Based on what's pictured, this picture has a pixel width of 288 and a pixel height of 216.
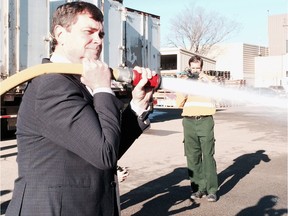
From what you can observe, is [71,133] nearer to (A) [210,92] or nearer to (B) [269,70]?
(A) [210,92]

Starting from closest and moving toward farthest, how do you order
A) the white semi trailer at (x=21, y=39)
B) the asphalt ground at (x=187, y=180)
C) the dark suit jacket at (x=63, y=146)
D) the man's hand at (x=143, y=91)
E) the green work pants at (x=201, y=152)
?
1. the dark suit jacket at (x=63, y=146)
2. the man's hand at (x=143, y=91)
3. the asphalt ground at (x=187, y=180)
4. the green work pants at (x=201, y=152)
5. the white semi trailer at (x=21, y=39)

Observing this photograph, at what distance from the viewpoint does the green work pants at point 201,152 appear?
543 centimetres

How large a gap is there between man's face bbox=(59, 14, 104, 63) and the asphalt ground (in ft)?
7.77

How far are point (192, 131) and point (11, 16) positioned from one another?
6127 millimetres

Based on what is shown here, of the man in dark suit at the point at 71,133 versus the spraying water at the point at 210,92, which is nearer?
the man in dark suit at the point at 71,133

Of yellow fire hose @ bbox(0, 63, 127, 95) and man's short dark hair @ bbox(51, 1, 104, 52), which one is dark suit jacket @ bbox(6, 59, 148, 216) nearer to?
yellow fire hose @ bbox(0, 63, 127, 95)

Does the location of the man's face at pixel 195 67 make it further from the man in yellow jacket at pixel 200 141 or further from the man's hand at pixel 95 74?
the man's hand at pixel 95 74

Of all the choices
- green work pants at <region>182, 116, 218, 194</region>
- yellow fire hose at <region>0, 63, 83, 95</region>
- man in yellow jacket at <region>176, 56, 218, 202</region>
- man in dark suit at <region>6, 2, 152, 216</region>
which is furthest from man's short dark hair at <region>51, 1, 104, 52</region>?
green work pants at <region>182, 116, 218, 194</region>

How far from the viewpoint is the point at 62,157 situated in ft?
5.52

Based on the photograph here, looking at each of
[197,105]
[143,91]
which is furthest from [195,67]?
[143,91]

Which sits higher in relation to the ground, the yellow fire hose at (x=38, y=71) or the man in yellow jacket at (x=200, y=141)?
the yellow fire hose at (x=38, y=71)

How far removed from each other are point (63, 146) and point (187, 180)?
5136 millimetres

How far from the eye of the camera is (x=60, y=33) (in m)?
1.85

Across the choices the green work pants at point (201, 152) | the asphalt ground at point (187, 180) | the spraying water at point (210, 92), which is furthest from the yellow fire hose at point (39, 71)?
the green work pants at point (201, 152)
